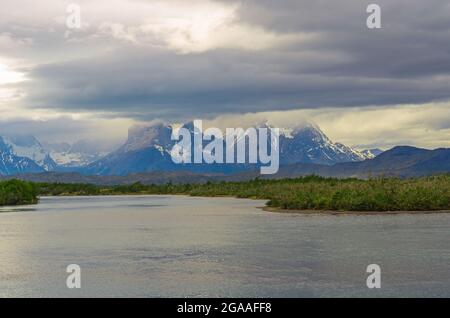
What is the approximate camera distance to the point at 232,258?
218 ft

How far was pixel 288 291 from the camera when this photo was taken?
48969 millimetres

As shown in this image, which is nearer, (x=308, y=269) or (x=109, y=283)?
(x=109, y=283)

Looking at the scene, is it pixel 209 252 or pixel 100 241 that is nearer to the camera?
pixel 209 252

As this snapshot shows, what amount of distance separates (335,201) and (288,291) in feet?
307

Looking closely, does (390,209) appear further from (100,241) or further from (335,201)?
(100,241)

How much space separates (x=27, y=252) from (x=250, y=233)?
30.8 meters

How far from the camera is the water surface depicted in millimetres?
50500

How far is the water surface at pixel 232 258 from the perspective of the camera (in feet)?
166
